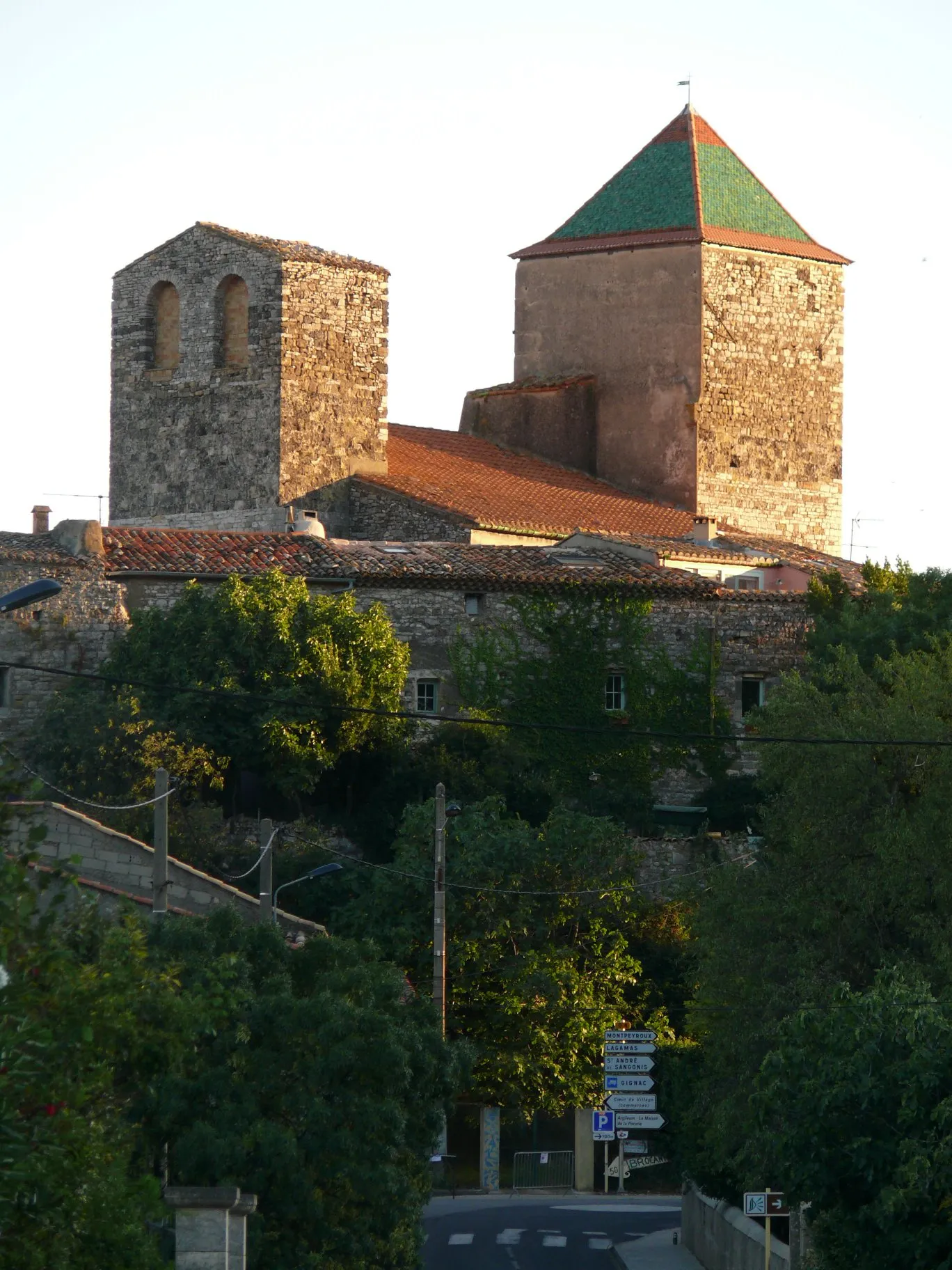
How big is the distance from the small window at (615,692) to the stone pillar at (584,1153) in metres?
7.57

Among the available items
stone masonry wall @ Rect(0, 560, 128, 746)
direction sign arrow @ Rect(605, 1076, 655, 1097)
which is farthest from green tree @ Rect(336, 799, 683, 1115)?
direction sign arrow @ Rect(605, 1076, 655, 1097)

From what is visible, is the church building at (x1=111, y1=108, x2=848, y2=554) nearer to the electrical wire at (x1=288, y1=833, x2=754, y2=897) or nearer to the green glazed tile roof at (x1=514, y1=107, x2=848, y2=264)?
the green glazed tile roof at (x1=514, y1=107, x2=848, y2=264)

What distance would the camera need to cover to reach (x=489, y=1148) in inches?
1564

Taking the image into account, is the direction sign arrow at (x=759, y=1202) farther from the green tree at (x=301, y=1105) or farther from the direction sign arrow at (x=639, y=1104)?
the green tree at (x=301, y=1105)

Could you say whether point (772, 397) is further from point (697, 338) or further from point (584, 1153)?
point (584, 1153)

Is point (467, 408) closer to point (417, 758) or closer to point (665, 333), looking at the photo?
point (665, 333)

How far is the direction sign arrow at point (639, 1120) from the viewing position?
25.6 metres

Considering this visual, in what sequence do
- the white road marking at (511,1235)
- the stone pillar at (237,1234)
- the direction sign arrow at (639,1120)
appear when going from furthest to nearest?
the white road marking at (511,1235) < the direction sign arrow at (639,1120) < the stone pillar at (237,1234)

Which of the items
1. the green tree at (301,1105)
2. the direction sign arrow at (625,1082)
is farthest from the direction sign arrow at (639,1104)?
the green tree at (301,1105)

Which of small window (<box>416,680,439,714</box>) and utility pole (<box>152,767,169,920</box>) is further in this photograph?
small window (<box>416,680,439,714</box>)

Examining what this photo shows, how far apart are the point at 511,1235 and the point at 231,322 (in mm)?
21951

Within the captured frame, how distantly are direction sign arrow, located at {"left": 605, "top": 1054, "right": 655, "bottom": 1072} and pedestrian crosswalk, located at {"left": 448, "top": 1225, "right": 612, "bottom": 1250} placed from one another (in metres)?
6.51

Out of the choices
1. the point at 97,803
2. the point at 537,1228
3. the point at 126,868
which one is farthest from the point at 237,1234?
the point at 97,803

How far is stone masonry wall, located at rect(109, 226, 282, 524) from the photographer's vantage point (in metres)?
48.4
